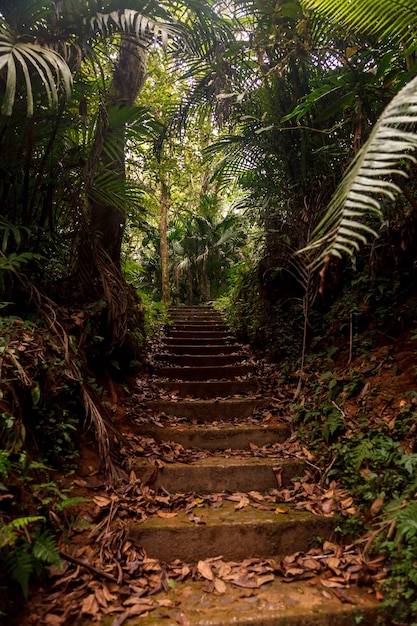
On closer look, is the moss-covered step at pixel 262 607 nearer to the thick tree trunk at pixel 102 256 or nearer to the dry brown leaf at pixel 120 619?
the dry brown leaf at pixel 120 619

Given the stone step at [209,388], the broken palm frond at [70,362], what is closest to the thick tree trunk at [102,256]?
the broken palm frond at [70,362]

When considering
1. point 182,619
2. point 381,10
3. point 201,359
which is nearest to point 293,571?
point 182,619

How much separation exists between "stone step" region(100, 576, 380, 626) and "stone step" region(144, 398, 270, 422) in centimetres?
172

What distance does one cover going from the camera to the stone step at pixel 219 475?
102 inches

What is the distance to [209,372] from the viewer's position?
4520mm

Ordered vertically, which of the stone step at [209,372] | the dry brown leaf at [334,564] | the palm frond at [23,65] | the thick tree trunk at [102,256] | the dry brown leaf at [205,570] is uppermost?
the palm frond at [23,65]

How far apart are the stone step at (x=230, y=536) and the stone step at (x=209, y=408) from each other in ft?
4.37

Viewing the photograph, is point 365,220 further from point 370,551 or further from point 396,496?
point 370,551

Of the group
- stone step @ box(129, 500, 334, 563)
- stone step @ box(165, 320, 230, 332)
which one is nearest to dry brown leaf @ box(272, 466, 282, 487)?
stone step @ box(129, 500, 334, 563)

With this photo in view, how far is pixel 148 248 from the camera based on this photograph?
12172 millimetres

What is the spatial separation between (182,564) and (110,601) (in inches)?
17.6

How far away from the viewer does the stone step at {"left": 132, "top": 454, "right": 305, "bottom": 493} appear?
2.59 metres

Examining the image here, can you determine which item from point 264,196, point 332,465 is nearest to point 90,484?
point 332,465

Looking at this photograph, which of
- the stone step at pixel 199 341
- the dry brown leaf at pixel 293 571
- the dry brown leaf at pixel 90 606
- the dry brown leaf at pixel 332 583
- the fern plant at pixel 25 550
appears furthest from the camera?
the stone step at pixel 199 341
